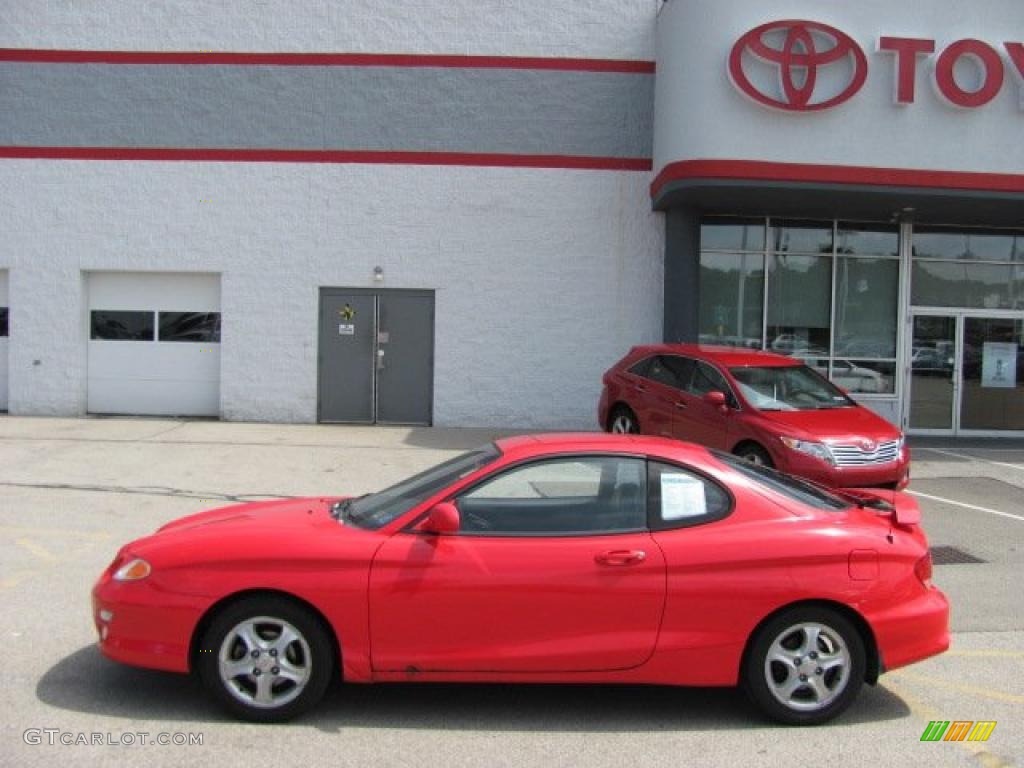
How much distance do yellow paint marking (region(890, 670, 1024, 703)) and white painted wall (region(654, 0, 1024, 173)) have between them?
935cm

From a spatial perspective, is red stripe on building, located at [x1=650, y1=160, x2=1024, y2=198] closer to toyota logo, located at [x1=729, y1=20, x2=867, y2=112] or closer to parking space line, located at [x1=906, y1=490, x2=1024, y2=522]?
toyota logo, located at [x1=729, y1=20, x2=867, y2=112]

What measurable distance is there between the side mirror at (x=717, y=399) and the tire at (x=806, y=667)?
5.56 metres

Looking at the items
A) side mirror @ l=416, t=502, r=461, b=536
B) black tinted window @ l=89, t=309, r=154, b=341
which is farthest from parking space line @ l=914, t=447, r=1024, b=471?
black tinted window @ l=89, t=309, r=154, b=341

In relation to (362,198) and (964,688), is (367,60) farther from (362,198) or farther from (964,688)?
(964,688)

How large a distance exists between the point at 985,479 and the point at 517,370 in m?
7.10

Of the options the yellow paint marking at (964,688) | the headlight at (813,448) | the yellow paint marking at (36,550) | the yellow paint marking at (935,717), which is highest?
the headlight at (813,448)

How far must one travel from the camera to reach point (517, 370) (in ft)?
50.1

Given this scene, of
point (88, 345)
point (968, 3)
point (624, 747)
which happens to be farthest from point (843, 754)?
point (88, 345)

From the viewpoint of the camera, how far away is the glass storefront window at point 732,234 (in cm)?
1552

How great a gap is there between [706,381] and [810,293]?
6.20m

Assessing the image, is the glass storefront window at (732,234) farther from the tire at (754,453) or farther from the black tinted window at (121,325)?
the black tinted window at (121,325)

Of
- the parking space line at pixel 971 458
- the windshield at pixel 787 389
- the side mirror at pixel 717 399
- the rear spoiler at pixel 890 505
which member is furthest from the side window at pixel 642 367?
the rear spoiler at pixel 890 505

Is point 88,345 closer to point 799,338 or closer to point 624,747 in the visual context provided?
point 799,338

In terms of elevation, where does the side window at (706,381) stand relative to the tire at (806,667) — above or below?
above
